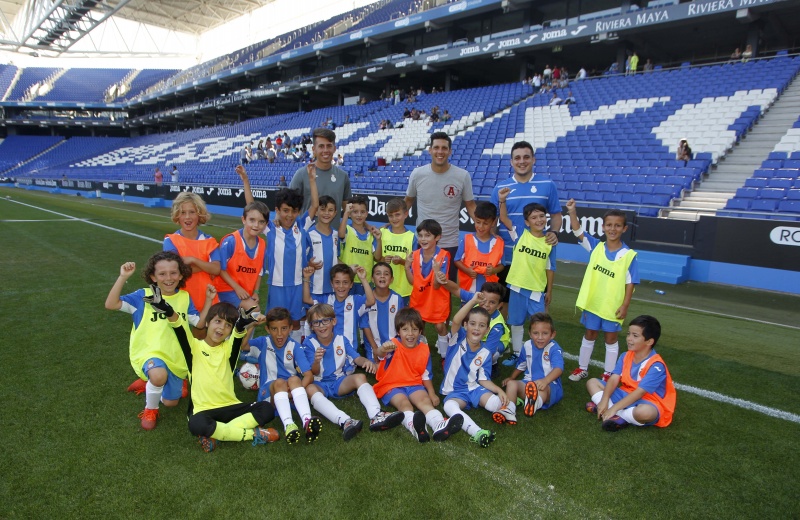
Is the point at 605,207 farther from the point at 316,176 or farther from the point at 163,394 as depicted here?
the point at 163,394

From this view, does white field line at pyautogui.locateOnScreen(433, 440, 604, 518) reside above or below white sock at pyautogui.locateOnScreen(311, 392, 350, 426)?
below

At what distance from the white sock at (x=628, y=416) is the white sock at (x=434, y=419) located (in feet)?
4.22

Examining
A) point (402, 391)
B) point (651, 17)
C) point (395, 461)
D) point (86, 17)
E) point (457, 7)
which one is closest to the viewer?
point (395, 461)

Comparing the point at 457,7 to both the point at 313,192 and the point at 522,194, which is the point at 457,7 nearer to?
the point at 522,194

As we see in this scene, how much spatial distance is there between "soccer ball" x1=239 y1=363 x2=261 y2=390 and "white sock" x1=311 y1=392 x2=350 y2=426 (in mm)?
711

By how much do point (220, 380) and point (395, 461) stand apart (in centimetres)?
132

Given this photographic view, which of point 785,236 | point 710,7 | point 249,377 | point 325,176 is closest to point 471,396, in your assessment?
point 249,377

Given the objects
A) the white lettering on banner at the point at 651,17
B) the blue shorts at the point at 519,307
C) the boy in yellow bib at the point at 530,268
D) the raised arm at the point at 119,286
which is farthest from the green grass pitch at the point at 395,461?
the white lettering on banner at the point at 651,17

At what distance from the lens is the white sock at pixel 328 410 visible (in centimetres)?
323

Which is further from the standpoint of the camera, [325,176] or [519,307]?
[325,176]

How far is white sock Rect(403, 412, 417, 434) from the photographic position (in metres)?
3.18

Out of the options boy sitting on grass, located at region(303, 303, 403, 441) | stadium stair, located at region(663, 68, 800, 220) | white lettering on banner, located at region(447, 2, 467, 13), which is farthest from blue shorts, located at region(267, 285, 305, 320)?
white lettering on banner, located at region(447, 2, 467, 13)

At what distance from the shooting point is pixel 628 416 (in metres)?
3.30

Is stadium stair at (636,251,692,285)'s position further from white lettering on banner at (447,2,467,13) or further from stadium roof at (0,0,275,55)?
stadium roof at (0,0,275,55)
